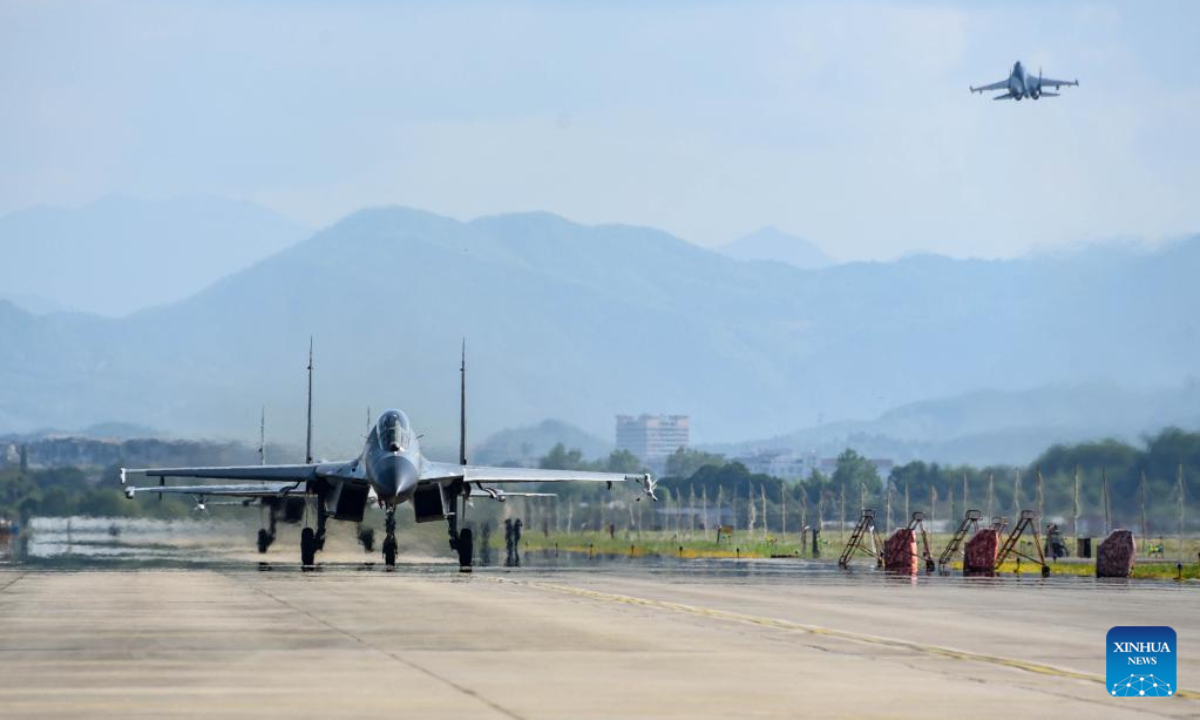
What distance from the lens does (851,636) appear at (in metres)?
25.2

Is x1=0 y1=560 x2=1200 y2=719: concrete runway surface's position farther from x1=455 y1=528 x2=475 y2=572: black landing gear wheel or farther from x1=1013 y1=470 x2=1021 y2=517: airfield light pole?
x1=1013 y1=470 x2=1021 y2=517: airfield light pole

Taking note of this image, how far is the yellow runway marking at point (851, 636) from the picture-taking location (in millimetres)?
20414

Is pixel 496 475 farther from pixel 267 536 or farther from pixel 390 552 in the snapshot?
pixel 267 536

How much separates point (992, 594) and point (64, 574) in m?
20.0

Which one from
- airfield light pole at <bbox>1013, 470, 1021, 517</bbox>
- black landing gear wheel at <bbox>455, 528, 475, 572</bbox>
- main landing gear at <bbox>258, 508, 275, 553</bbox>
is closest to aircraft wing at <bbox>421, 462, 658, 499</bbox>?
black landing gear wheel at <bbox>455, 528, 475, 572</bbox>

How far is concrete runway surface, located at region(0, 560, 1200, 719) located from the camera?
56.4 feet

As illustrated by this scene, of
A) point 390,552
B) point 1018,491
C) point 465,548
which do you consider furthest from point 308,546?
point 1018,491

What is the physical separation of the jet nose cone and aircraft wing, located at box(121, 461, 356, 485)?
1913 millimetres

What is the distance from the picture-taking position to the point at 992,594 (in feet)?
126

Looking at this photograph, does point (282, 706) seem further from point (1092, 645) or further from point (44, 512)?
point (44, 512)

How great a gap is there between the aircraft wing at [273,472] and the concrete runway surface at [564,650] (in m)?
11.4

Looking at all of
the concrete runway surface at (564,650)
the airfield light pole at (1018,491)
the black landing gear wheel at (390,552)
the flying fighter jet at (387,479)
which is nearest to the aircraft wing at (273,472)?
the flying fighter jet at (387,479)

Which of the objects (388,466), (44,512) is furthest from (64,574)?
(44,512)

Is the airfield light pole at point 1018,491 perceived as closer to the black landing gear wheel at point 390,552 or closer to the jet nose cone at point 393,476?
the black landing gear wheel at point 390,552
